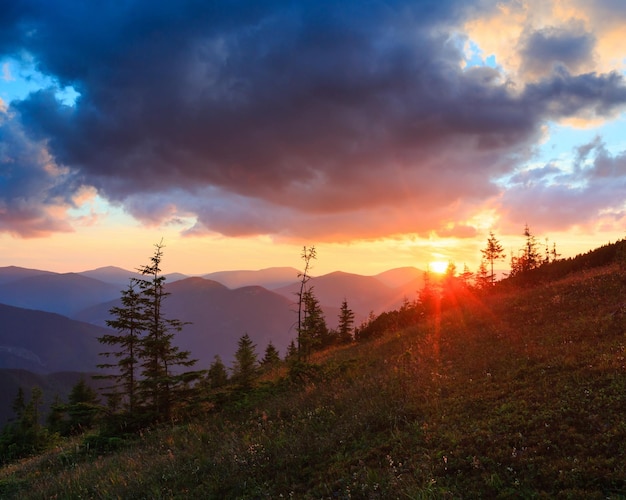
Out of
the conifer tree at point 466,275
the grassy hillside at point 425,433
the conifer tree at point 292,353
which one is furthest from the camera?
the conifer tree at point 466,275

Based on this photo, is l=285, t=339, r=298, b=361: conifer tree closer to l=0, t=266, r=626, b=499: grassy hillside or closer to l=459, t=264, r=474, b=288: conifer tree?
l=0, t=266, r=626, b=499: grassy hillside

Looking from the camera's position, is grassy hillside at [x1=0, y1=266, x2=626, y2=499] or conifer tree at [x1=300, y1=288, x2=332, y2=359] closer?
grassy hillside at [x1=0, y1=266, x2=626, y2=499]

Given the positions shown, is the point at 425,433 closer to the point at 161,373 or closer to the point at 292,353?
the point at 161,373

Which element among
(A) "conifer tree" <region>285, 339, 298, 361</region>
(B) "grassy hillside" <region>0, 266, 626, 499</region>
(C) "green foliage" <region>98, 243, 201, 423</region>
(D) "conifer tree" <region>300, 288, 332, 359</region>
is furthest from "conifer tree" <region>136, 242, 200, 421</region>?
(A) "conifer tree" <region>285, 339, 298, 361</region>

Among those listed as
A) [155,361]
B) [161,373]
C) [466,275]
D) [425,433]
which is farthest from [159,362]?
[466,275]

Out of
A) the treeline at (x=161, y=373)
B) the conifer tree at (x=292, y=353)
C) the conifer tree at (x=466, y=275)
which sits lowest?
the conifer tree at (x=292, y=353)

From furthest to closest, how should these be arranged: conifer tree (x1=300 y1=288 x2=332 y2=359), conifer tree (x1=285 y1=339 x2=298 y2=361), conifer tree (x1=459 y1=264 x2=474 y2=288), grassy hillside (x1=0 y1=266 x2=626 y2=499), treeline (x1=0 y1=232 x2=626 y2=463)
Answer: conifer tree (x1=459 y1=264 x2=474 y2=288)
conifer tree (x1=285 y1=339 x2=298 y2=361)
conifer tree (x1=300 y1=288 x2=332 y2=359)
treeline (x1=0 y1=232 x2=626 y2=463)
grassy hillside (x1=0 y1=266 x2=626 y2=499)

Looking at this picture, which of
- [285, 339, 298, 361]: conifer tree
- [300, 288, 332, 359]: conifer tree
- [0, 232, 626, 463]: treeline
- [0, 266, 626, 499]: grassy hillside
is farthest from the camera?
[285, 339, 298, 361]: conifer tree

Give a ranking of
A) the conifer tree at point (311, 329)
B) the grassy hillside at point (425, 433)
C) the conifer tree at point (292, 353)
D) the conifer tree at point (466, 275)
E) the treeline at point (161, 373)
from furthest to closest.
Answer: the conifer tree at point (466, 275), the conifer tree at point (292, 353), the conifer tree at point (311, 329), the treeline at point (161, 373), the grassy hillside at point (425, 433)

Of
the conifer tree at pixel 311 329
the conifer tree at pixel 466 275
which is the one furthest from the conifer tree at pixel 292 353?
the conifer tree at pixel 466 275

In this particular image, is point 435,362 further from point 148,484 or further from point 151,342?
point 151,342

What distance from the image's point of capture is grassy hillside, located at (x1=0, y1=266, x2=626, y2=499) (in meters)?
5.23

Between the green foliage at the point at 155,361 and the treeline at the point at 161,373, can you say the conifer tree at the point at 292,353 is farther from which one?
the green foliage at the point at 155,361

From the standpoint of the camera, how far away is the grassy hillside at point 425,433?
5234 mm
